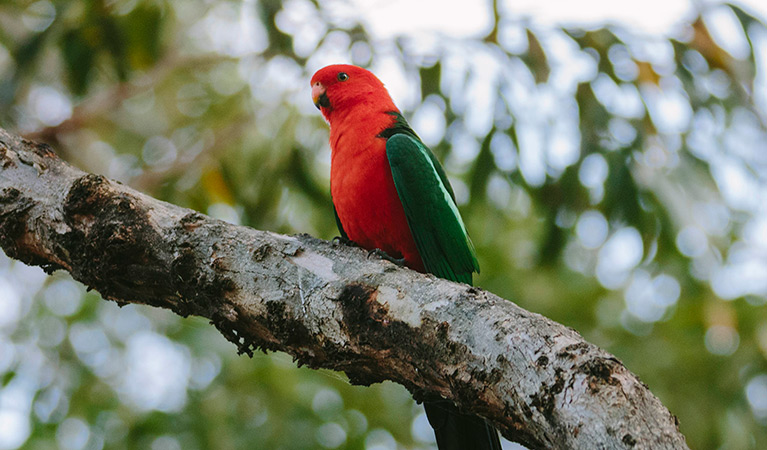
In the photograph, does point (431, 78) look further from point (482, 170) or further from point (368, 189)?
point (368, 189)

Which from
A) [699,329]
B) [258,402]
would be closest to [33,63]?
[258,402]

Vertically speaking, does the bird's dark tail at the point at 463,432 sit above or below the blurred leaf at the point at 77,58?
above

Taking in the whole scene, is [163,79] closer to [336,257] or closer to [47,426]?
[47,426]

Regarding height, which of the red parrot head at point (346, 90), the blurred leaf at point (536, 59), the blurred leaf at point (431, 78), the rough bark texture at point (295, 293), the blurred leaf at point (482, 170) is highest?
the rough bark texture at point (295, 293)

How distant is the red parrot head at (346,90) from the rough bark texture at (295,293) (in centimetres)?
165

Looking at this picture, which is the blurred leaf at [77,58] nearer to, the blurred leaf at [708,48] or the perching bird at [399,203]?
the perching bird at [399,203]

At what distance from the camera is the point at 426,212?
9.54 ft

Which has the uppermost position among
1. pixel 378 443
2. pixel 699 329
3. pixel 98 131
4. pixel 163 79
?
pixel 163 79

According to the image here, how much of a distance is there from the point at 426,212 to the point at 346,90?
1.01 meters

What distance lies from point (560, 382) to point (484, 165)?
3309 mm

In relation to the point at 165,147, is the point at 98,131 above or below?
above

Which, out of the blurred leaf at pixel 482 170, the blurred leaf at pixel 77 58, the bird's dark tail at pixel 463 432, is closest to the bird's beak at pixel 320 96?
the blurred leaf at pixel 482 170

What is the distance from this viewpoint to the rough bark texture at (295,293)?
1.44 meters

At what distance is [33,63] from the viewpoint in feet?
14.8
